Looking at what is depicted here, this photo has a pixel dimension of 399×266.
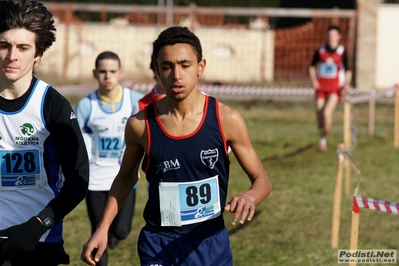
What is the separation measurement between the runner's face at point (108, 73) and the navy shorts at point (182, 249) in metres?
3.31

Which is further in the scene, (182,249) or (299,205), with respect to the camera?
(299,205)

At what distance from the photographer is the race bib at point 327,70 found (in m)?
14.8

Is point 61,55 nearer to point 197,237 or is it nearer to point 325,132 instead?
point 325,132

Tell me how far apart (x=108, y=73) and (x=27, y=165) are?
11.3 ft

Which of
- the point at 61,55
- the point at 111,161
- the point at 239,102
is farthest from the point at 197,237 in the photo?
the point at 61,55

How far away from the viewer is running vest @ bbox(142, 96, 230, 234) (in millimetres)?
4055

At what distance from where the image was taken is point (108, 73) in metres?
7.44

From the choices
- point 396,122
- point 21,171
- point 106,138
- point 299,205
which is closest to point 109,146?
point 106,138

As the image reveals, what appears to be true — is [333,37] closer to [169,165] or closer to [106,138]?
[106,138]

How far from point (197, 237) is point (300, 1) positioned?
29881 mm

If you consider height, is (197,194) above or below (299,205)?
above

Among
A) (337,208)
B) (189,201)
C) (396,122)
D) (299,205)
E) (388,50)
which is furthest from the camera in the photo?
(388,50)

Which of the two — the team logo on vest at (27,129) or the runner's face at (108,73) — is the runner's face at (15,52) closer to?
the team logo on vest at (27,129)

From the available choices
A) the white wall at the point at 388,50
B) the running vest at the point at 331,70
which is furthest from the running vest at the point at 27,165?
the white wall at the point at 388,50
